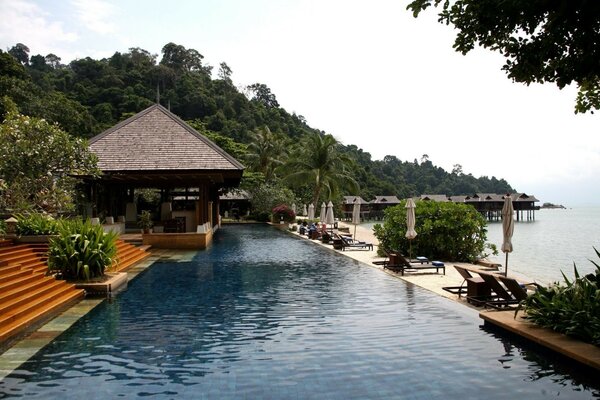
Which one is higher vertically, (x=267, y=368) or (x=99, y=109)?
(x=99, y=109)

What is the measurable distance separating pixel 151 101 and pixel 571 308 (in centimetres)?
5665

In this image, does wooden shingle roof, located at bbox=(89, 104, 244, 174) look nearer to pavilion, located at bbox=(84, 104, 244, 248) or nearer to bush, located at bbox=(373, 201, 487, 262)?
pavilion, located at bbox=(84, 104, 244, 248)

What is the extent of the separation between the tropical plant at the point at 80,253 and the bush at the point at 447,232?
9.28m

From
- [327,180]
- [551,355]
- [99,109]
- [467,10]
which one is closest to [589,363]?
[551,355]

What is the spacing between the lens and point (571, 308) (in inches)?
234

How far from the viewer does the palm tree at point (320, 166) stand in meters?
40.4

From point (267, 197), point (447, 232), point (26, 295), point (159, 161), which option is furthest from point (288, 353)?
point (267, 197)

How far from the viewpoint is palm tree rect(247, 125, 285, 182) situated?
4866 centimetres

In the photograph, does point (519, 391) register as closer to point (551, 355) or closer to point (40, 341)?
point (551, 355)

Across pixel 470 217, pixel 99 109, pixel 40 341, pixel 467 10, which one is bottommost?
pixel 40 341

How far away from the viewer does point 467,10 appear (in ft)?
16.1

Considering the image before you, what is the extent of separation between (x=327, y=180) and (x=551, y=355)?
3587 cm

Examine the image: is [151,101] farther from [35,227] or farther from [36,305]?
[36,305]

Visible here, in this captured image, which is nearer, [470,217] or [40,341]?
[40,341]
